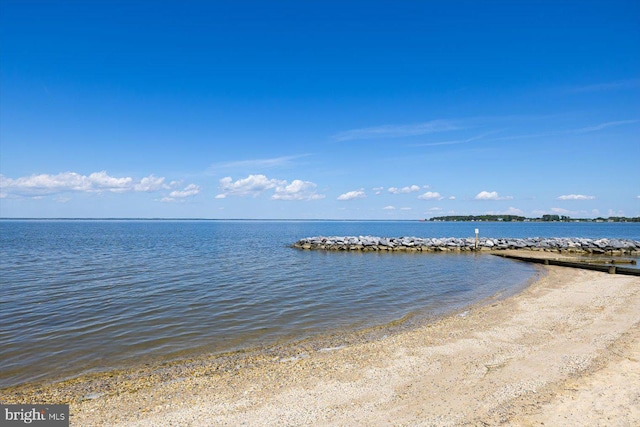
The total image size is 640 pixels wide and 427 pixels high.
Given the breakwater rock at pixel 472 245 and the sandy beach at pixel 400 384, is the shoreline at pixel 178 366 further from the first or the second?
the breakwater rock at pixel 472 245

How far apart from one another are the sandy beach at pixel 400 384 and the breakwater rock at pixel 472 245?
29.8 meters

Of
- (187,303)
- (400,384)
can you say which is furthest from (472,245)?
(400,384)

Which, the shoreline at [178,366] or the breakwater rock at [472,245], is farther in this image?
the breakwater rock at [472,245]

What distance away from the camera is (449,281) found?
21219 mm

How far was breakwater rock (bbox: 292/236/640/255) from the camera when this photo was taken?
1501 inches

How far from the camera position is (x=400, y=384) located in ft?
22.9

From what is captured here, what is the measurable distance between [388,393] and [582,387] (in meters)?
3.44

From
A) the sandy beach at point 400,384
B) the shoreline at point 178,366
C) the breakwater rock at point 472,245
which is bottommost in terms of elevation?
the shoreline at point 178,366

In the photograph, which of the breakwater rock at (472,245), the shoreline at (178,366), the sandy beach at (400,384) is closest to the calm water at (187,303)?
the shoreline at (178,366)

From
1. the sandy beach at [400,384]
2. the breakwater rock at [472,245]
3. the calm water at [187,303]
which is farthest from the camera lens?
the breakwater rock at [472,245]

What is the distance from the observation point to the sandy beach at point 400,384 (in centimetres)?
571

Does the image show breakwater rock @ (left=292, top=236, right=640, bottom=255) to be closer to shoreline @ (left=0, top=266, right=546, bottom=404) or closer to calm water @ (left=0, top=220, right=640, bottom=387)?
calm water @ (left=0, top=220, right=640, bottom=387)

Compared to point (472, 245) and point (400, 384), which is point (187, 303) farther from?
Answer: point (472, 245)

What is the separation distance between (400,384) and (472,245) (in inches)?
1453
